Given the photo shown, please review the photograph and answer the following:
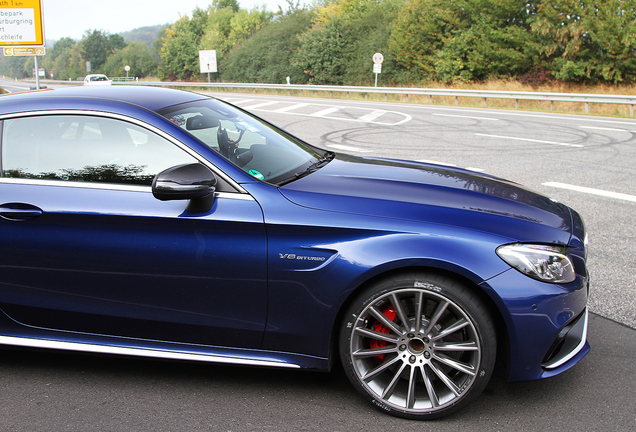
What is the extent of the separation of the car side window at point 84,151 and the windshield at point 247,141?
0.65 feet

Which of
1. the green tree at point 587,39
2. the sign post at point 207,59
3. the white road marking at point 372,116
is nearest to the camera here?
the white road marking at point 372,116

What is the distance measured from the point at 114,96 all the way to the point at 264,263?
1.34m

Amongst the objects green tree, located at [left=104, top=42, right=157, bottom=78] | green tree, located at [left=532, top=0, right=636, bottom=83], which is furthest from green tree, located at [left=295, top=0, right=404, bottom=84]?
green tree, located at [left=104, top=42, right=157, bottom=78]

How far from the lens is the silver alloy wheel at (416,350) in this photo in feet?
8.27

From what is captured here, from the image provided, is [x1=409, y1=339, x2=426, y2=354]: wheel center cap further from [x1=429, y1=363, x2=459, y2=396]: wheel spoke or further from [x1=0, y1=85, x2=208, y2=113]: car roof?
[x1=0, y1=85, x2=208, y2=113]: car roof

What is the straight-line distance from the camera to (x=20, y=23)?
20109mm

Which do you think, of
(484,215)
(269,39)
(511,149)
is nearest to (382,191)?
(484,215)

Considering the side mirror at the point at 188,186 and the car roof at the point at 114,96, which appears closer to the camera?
the side mirror at the point at 188,186

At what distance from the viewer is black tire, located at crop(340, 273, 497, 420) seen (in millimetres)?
2490

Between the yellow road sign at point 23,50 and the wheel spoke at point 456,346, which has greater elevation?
the yellow road sign at point 23,50

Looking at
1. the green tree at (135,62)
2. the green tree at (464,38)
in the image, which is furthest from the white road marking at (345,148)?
the green tree at (135,62)

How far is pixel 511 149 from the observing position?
10586 millimetres

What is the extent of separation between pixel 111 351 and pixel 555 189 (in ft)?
20.6

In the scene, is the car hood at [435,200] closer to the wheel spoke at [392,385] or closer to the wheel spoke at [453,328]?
the wheel spoke at [453,328]
